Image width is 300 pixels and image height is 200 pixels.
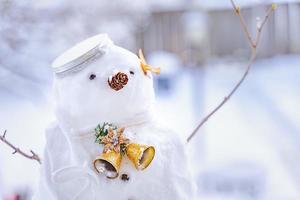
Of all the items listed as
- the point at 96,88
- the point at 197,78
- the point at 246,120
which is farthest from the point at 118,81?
the point at 246,120

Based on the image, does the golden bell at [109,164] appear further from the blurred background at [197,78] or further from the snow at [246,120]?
the snow at [246,120]

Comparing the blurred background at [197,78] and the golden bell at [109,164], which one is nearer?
the golden bell at [109,164]

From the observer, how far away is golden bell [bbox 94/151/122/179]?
0.69 m

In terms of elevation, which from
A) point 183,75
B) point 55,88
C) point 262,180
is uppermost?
point 55,88

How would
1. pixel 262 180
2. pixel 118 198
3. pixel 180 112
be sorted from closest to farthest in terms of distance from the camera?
pixel 118 198
pixel 262 180
pixel 180 112

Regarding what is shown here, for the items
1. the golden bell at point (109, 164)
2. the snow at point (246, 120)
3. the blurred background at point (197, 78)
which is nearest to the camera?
the golden bell at point (109, 164)

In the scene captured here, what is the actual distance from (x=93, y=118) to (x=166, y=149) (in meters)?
0.13

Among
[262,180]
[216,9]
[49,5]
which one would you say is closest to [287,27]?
[216,9]

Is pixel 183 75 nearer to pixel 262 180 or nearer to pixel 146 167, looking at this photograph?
pixel 262 180

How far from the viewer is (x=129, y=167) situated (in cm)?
71

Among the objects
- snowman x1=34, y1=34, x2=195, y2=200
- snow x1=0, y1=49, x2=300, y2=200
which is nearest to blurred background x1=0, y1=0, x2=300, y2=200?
snow x1=0, y1=49, x2=300, y2=200

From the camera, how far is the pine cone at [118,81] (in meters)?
0.70

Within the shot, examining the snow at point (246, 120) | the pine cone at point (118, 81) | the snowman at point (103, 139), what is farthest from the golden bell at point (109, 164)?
the snow at point (246, 120)

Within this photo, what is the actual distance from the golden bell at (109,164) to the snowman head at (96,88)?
56 millimetres
